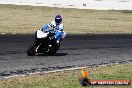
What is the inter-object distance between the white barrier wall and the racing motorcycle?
5246cm

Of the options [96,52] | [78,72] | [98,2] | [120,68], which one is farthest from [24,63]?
[98,2]

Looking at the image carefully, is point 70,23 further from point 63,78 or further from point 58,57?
point 63,78

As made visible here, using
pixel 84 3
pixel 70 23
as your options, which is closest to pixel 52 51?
pixel 70 23

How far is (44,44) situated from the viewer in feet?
60.6

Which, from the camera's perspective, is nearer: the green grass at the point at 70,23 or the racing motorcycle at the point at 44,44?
the racing motorcycle at the point at 44,44

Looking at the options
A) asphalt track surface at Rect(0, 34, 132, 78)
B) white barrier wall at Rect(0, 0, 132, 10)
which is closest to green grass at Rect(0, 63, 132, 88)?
asphalt track surface at Rect(0, 34, 132, 78)

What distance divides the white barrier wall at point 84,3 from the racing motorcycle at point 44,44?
52.5 m

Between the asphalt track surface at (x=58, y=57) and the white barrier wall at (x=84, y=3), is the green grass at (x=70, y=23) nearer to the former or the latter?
the asphalt track surface at (x=58, y=57)

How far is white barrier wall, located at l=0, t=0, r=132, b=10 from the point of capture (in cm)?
7100

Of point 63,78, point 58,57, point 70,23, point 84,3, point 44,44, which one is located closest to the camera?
point 63,78

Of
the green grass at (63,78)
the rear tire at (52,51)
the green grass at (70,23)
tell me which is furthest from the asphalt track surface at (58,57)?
the green grass at (70,23)

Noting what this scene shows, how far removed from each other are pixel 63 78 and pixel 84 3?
61815mm

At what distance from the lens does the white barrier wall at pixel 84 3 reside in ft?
233

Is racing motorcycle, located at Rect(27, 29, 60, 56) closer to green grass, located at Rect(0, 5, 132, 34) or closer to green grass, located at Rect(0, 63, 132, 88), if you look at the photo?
green grass, located at Rect(0, 63, 132, 88)
